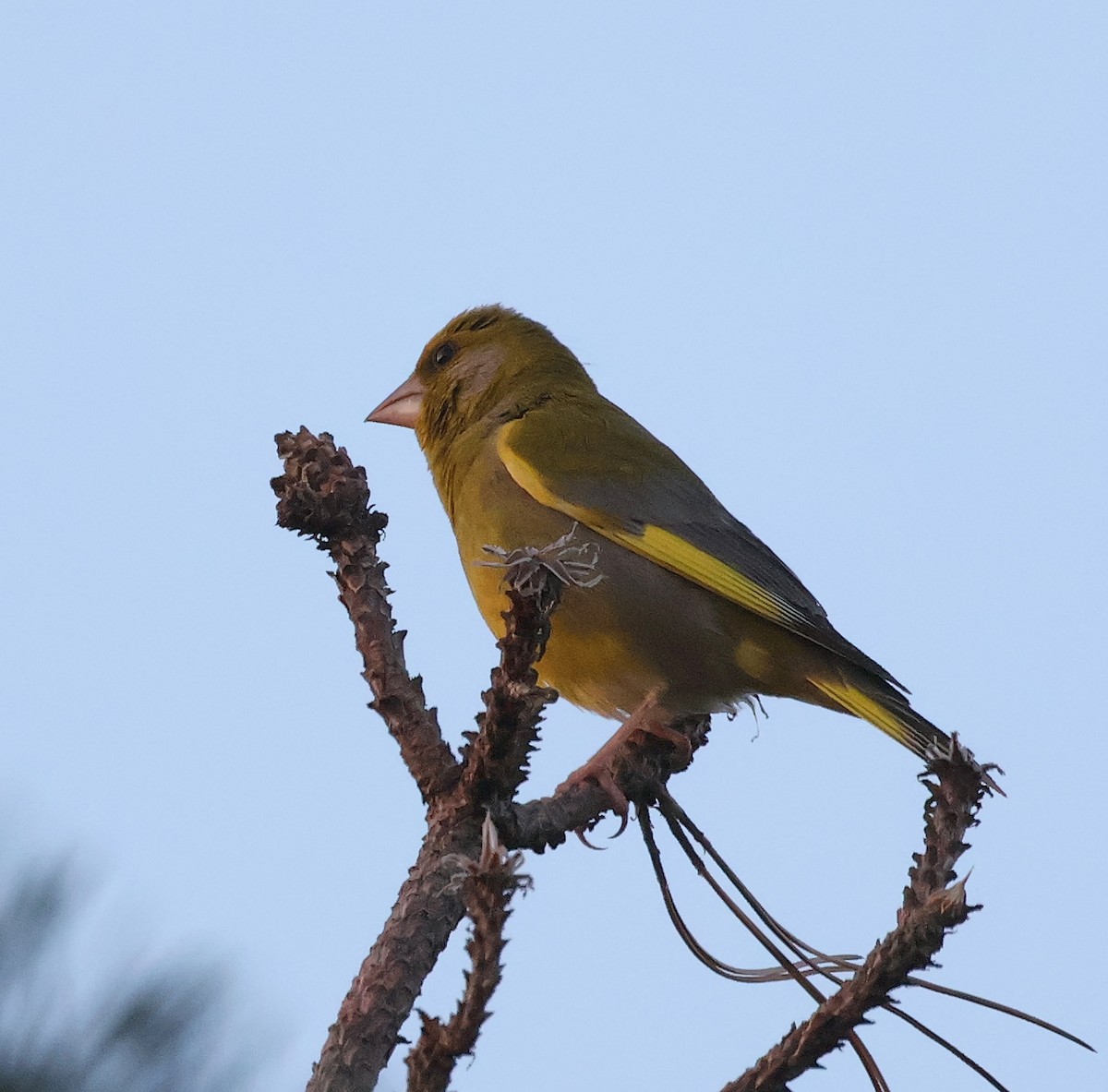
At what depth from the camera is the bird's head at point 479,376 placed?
15.3 feet

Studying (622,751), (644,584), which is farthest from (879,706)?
(622,751)

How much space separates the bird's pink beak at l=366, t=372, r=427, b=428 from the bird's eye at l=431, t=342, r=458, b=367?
96mm

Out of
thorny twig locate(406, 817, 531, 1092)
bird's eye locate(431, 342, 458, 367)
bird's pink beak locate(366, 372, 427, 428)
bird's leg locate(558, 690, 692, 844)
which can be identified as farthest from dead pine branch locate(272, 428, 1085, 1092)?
bird's eye locate(431, 342, 458, 367)

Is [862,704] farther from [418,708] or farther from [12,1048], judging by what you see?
[12,1048]

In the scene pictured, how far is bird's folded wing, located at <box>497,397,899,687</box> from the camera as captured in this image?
12.7 feet

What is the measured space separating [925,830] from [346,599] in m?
1.07

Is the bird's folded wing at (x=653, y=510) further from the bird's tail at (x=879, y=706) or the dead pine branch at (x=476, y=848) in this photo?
the dead pine branch at (x=476, y=848)

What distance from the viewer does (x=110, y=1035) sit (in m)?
2.14

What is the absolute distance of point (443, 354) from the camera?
498 centimetres

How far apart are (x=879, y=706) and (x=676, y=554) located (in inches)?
26.7

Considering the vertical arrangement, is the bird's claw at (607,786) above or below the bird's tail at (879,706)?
below

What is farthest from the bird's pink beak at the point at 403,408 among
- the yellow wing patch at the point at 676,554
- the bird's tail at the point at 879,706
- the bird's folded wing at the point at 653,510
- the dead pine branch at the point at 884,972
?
the dead pine branch at the point at 884,972

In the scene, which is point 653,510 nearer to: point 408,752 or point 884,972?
point 408,752

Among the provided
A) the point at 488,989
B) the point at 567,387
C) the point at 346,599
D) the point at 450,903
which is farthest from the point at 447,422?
the point at 488,989
